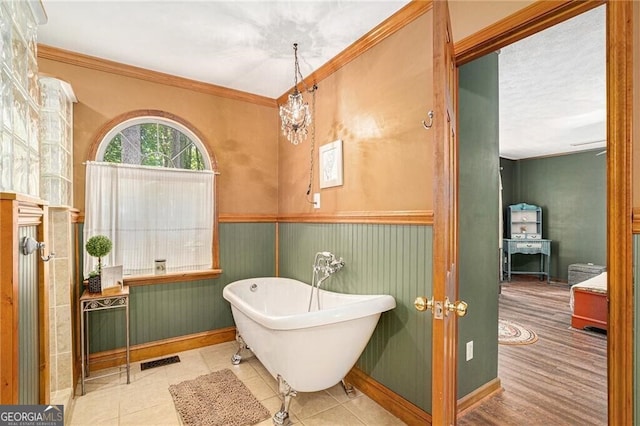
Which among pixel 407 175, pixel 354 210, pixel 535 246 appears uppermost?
pixel 407 175

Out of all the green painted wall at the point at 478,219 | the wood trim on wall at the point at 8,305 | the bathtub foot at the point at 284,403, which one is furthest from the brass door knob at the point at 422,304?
the wood trim on wall at the point at 8,305

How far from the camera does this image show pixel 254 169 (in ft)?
11.7

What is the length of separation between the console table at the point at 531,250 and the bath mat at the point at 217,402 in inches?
243

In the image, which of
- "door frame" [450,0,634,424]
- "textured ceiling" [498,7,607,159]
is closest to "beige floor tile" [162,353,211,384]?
"door frame" [450,0,634,424]

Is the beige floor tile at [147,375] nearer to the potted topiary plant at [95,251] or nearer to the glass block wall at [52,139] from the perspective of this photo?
the potted topiary plant at [95,251]

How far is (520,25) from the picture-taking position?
1.51m

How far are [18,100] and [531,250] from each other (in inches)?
306

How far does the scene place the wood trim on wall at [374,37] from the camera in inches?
78.7

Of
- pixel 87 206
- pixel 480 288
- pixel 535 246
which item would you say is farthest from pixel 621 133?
pixel 535 246

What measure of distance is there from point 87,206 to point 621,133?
11.5 feet

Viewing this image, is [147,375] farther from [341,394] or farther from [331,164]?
[331,164]

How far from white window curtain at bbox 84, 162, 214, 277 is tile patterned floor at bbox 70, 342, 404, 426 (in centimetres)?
92

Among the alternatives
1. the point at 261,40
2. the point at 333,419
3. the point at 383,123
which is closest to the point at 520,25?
the point at 383,123

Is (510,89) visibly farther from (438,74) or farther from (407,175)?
(438,74)
